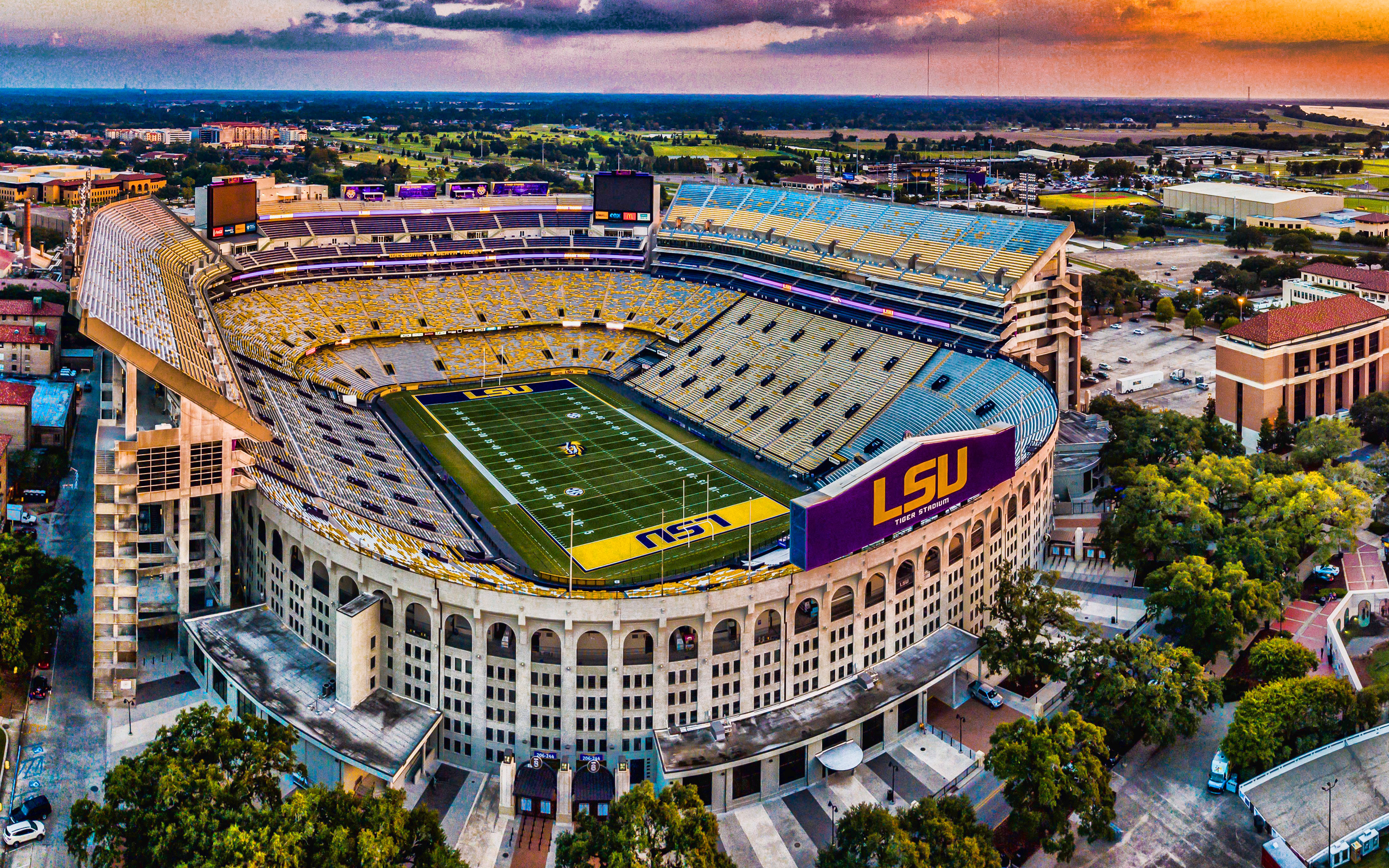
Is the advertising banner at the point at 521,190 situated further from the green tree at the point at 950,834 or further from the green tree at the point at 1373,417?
the green tree at the point at 950,834

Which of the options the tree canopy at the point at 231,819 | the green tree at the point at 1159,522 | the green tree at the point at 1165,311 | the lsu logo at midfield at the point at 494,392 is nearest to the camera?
the tree canopy at the point at 231,819

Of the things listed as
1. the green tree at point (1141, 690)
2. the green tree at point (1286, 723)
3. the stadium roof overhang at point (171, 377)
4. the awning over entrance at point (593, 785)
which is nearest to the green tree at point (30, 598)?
the stadium roof overhang at point (171, 377)

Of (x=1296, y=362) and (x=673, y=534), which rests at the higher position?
(x=1296, y=362)

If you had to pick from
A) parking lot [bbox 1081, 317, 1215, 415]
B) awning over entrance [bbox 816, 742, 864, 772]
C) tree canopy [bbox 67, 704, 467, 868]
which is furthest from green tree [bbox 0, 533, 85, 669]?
parking lot [bbox 1081, 317, 1215, 415]

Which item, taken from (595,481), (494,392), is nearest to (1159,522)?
(595,481)

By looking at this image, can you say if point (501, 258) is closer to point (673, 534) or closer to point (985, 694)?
point (673, 534)
